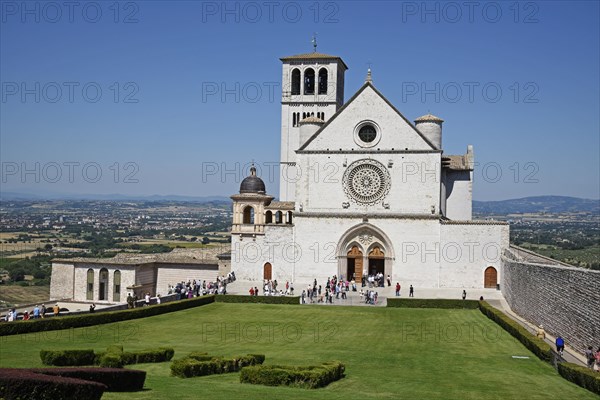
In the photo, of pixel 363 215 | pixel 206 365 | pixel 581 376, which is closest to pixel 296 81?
pixel 363 215

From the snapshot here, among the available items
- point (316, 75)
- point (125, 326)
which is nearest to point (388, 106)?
point (316, 75)

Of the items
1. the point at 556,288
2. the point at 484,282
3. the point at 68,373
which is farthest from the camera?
the point at 484,282

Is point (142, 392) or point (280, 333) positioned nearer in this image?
point (142, 392)

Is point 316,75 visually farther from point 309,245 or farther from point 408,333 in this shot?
point 408,333

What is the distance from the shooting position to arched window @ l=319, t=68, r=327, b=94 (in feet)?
220

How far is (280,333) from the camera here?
114ft

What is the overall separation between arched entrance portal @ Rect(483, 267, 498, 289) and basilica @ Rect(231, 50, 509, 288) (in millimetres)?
71

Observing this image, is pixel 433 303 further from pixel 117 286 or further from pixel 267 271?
pixel 117 286

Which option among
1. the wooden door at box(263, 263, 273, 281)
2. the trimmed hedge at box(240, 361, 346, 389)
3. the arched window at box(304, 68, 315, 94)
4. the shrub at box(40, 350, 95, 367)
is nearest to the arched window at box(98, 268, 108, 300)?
the wooden door at box(263, 263, 273, 281)

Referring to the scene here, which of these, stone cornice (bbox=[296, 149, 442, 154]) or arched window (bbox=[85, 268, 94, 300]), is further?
arched window (bbox=[85, 268, 94, 300])

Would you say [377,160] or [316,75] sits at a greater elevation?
[316,75]

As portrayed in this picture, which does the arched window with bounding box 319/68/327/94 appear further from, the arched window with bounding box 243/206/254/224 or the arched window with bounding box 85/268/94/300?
the arched window with bounding box 85/268/94/300

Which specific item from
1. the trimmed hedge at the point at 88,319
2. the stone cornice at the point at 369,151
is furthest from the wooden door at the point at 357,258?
the trimmed hedge at the point at 88,319

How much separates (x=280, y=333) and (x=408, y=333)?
607cm
